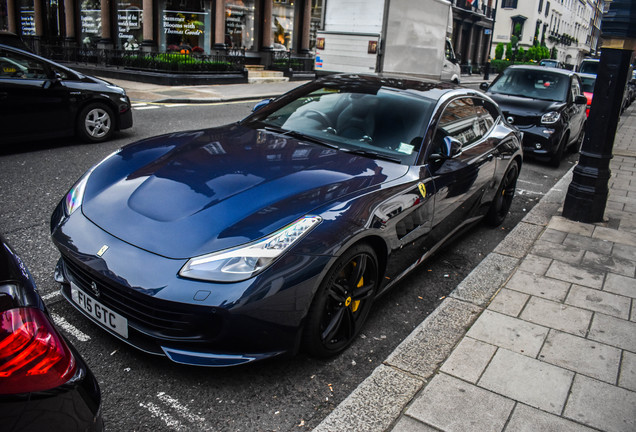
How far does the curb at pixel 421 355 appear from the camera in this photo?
264cm

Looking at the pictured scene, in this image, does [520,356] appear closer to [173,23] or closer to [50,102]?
[50,102]

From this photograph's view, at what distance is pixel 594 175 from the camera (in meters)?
6.01

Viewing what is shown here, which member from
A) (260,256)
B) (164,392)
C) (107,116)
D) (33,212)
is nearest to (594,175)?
(260,256)

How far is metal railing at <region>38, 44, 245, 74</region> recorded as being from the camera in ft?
62.1

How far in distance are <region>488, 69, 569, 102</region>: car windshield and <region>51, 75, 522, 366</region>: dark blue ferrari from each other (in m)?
6.66

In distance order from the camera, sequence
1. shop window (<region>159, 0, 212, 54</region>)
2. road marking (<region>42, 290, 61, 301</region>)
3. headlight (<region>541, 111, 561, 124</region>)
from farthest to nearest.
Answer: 1. shop window (<region>159, 0, 212, 54</region>)
2. headlight (<region>541, 111, 561, 124</region>)
3. road marking (<region>42, 290, 61, 301</region>)

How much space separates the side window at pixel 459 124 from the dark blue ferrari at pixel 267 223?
2 cm

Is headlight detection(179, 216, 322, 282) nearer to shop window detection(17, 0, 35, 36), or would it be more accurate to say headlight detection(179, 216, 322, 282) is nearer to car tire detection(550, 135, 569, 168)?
car tire detection(550, 135, 569, 168)

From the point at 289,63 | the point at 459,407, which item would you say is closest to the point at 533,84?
the point at 459,407

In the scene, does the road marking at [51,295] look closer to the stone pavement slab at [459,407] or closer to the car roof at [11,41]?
the stone pavement slab at [459,407]

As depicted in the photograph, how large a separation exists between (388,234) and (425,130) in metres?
1.09

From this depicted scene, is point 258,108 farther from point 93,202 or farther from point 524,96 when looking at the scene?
point 524,96

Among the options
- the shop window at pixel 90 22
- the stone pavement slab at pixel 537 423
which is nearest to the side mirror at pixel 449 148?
the stone pavement slab at pixel 537 423

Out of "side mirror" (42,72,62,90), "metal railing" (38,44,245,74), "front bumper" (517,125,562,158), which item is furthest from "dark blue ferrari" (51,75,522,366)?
"metal railing" (38,44,245,74)
